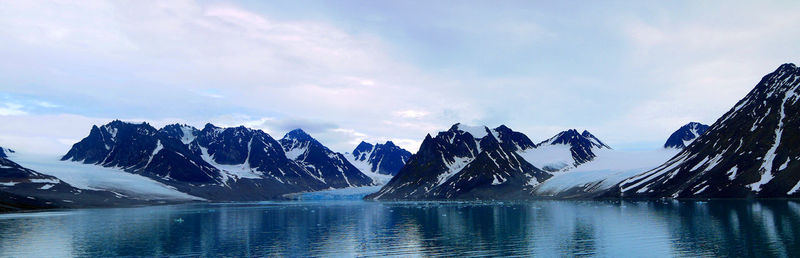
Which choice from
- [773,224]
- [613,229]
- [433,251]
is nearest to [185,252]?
[433,251]

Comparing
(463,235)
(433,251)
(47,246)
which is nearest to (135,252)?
(47,246)

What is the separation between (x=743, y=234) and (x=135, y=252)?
9775 centimetres

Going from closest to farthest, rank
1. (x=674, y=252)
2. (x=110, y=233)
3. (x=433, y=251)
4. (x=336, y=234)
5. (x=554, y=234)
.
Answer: (x=674, y=252) → (x=433, y=251) → (x=554, y=234) → (x=336, y=234) → (x=110, y=233)

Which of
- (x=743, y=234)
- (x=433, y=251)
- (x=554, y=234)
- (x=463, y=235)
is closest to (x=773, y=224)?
(x=743, y=234)

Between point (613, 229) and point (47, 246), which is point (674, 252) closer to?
point (613, 229)

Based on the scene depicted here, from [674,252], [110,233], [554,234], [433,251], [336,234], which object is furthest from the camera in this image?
[110,233]

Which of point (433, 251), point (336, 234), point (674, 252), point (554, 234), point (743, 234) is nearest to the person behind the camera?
point (674, 252)

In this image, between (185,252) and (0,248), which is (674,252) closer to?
(185,252)

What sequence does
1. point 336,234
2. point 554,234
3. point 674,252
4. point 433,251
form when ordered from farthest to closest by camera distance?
point 336,234 < point 554,234 < point 433,251 < point 674,252

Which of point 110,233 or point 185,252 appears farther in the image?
point 110,233

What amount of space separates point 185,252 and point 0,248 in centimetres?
3396

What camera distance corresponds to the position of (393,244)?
91.2m

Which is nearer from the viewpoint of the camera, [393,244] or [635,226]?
[393,244]

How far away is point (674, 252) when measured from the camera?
72938 millimetres
